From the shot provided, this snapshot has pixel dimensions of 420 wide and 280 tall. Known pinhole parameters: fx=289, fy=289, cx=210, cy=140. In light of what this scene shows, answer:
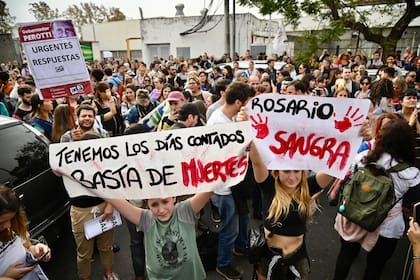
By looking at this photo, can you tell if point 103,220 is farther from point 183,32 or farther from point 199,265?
point 183,32

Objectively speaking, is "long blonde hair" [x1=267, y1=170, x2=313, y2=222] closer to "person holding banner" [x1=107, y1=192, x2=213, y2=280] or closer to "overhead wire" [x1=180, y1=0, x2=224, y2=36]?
"person holding banner" [x1=107, y1=192, x2=213, y2=280]

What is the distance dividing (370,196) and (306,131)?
88cm

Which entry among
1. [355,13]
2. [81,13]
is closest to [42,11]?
[81,13]

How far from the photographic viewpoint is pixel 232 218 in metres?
3.11

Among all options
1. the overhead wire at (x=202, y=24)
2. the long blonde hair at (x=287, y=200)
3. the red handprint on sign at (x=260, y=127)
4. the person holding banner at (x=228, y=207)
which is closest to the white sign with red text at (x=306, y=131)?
the red handprint on sign at (x=260, y=127)

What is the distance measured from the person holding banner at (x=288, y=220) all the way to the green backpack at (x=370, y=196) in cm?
31

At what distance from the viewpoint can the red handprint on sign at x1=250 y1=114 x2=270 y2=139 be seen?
2016 millimetres

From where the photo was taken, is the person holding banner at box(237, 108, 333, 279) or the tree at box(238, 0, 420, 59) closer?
the person holding banner at box(237, 108, 333, 279)

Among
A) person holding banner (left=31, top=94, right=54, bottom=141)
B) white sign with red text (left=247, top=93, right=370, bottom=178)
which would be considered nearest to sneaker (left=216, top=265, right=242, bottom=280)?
white sign with red text (left=247, top=93, right=370, bottom=178)

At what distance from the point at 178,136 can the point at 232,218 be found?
5.29 feet

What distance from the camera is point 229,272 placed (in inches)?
125

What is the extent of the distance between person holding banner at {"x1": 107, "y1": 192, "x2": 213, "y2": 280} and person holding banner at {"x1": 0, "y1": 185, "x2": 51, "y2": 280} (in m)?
0.62

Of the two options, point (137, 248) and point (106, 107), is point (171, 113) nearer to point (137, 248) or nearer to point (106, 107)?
point (137, 248)

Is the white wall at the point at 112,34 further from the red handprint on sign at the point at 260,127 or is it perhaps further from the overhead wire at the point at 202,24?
the red handprint on sign at the point at 260,127
